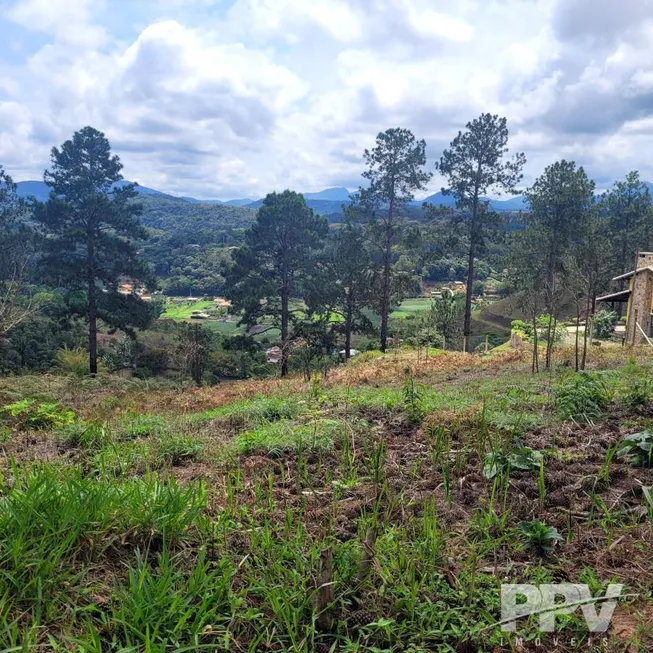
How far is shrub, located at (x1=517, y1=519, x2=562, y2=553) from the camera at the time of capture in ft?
8.15

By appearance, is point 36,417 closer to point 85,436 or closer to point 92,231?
point 85,436

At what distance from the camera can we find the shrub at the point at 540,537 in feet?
8.15

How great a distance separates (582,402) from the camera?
15.6 ft

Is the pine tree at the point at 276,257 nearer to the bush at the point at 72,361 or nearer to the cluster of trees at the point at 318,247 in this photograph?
the cluster of trees at the point at 318,247

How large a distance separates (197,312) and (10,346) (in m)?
34.6

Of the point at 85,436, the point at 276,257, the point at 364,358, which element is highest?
the point at 276,257

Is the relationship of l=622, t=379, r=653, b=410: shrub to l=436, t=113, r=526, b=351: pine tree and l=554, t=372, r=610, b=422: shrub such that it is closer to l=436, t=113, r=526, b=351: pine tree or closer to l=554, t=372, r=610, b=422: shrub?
l=554, t=372, r=610, b=422: shrub

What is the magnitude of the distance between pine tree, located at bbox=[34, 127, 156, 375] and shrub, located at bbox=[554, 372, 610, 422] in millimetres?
20704

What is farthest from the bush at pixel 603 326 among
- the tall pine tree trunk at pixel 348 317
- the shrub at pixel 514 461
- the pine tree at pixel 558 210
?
the shrub at pixel 514 461

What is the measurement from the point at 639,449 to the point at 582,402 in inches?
55.0

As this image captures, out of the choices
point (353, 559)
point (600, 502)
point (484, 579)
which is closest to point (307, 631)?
point (353, 559)

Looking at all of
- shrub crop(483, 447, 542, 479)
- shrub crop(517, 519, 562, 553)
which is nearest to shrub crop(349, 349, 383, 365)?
shrub crop(483, 447, 542, 479)

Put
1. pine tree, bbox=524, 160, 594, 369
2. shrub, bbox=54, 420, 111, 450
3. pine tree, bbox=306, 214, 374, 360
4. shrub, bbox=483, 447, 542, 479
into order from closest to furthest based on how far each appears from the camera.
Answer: shrub, bbox=483, 447, 542, 479 < shrub, bbox=54, 420, 111, 450 < pine tree, bbox=306, 214, 374, 360 < pine tree, bbox=524, 160, 594, 369

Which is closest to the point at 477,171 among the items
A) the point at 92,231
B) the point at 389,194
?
the point at 389,194
